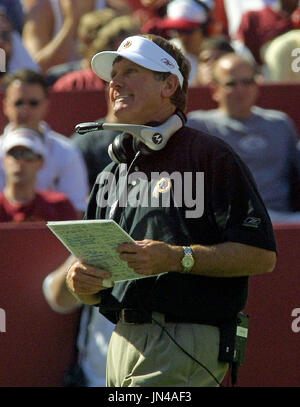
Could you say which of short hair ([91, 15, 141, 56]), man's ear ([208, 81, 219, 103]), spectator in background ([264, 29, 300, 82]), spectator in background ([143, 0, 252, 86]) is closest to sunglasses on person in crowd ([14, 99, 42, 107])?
short hair ([91, 15, 141, 56])

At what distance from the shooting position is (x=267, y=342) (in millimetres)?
6488

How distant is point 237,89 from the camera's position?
8.23m

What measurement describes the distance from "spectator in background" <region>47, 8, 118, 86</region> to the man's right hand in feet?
15.3

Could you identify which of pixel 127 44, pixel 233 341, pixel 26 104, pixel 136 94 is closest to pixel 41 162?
pixel 26 104

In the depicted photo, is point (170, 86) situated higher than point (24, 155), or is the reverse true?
point (170, 86)

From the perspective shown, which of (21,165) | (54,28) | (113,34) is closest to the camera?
(21,165)

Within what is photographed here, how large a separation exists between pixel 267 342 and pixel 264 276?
0.38 m

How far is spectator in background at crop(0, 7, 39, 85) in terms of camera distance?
8.87m

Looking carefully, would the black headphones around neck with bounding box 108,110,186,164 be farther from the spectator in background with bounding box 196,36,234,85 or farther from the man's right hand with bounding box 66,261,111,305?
the spectator in background with bounding box 196,36,234,85

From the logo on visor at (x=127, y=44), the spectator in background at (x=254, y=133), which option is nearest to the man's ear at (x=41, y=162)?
the spectator in background at (x=254, y=133)

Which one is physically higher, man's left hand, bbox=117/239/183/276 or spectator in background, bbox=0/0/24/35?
spectator in background, bbox=0/0/24/35

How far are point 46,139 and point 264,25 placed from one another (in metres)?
2.86
